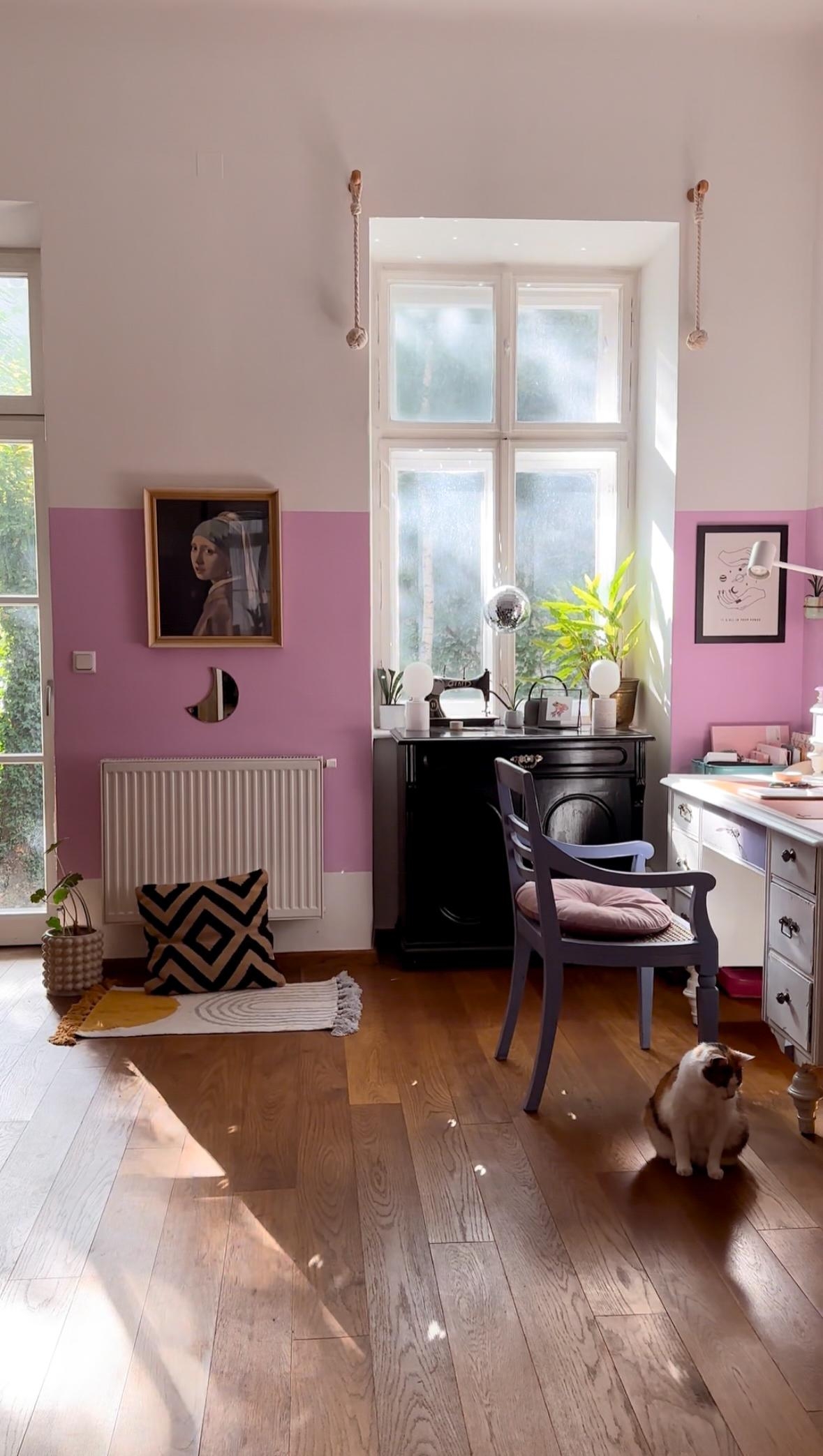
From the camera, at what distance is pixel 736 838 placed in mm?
3066

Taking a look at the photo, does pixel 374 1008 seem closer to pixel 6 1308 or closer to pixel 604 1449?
pixel 6 1308

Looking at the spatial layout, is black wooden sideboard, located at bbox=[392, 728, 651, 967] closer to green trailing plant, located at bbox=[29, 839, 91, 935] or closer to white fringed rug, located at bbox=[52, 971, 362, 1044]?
white fringed rug, located at bbox=[52, 971, 362, 1044]

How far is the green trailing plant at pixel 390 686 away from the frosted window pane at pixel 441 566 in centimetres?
13

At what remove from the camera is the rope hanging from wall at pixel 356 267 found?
384cm

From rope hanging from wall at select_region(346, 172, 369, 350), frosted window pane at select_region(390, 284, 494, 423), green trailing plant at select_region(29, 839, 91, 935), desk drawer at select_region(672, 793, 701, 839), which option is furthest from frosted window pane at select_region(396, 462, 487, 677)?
green trailing plant at select_region(29, 839, 91, 935)

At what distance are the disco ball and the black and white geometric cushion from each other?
1.30 meters

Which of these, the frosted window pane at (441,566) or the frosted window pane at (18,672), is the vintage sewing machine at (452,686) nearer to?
the frosted window pane at (441,566)

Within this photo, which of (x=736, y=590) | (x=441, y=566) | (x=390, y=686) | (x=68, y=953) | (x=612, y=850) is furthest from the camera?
(x=441, y=566)

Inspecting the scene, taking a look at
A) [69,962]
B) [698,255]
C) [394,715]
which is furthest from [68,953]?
[698,255]

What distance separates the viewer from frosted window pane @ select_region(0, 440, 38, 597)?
4188 millimetres

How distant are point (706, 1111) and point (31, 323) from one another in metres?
3.62

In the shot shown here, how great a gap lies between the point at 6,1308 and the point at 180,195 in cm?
347

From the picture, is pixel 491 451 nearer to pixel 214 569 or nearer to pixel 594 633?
pixel 594 633

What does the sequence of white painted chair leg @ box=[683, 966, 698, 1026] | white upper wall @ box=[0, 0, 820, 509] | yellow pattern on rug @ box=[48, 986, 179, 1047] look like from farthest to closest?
white upper wall @ box=[0, 0, 820, 509] → white painted chair leg @ box=[683, 966, 698, 1026] → yellow pattern on rug @ box=[48, 986, 179, 1047]
